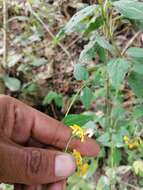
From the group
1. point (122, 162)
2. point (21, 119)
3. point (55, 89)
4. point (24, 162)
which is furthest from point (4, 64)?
point (24, 162)

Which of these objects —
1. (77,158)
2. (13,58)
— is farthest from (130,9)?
(13,58)

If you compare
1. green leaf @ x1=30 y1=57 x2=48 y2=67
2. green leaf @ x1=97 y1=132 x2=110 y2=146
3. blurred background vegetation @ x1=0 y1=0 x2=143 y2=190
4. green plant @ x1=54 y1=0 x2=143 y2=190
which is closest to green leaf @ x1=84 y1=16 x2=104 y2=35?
green plant @ x1=54 y1=0 x2=143 y2=190

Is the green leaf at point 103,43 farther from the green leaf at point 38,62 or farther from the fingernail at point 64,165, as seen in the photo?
the green leaf at point 38,62

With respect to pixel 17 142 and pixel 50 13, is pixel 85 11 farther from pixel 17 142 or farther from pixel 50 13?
pixel 50 13

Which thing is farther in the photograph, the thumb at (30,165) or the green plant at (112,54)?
the thumb at (30,165)

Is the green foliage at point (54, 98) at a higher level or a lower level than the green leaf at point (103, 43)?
lower

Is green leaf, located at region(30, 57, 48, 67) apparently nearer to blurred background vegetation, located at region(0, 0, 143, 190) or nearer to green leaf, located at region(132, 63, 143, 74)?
blurred background vegetation, located at region(0, 0, 143, 190)

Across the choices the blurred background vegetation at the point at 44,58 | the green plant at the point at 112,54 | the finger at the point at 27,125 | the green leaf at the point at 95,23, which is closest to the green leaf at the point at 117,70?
A: the green plant at the point at 112,54
